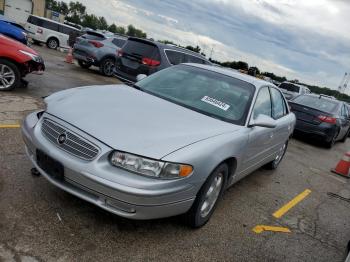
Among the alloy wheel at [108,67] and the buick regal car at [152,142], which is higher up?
the buick regal car at [152,142]

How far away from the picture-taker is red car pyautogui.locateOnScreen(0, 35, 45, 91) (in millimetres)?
7727

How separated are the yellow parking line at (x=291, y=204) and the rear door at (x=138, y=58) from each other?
5553 millimetres

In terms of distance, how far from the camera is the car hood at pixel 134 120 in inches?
128

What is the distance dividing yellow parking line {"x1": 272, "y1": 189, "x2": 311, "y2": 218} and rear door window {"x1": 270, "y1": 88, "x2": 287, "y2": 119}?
1326 millimetres

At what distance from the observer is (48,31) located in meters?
23.2

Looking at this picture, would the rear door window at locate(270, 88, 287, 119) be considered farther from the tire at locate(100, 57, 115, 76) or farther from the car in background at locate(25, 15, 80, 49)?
the car in background at locate(25, 15, 80, 49)

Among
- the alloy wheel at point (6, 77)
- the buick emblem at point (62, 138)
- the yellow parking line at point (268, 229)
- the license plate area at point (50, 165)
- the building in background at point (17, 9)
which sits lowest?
the building in background at point (17, 9)

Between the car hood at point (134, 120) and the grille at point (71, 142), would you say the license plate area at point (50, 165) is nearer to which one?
the grille at point (71, 142)

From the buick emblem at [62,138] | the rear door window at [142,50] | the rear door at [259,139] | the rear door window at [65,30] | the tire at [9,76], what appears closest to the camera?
the buick emblem at [62,138]

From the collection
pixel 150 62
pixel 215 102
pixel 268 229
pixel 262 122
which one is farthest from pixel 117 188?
pixel 150 62

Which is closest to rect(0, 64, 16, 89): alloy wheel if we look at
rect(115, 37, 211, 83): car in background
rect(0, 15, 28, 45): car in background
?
rect(0, 15, 28, 45): car in background

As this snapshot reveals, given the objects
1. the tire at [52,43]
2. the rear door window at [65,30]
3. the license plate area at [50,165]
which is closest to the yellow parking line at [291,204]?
the license plate area at [50,165]

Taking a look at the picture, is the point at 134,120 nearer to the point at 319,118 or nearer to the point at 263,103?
the point at 263,103

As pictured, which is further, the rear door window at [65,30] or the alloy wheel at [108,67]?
the rear door window at [65,30]
